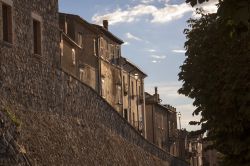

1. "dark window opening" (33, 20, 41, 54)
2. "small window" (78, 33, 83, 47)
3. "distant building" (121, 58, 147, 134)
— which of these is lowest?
"distant building" (121, 58, 147, 134)

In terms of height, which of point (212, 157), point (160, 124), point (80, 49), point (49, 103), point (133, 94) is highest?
point (80, 49)

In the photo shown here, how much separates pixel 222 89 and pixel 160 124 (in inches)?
1964

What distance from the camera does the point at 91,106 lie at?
2694 centimetres

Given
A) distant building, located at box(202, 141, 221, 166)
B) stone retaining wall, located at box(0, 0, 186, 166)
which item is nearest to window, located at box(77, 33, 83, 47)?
distant building, located at box(202, 141, 221, 166)

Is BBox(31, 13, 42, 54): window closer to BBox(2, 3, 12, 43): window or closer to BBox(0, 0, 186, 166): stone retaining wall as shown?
BBox(0, 0, 186, 166): stone retaining wall

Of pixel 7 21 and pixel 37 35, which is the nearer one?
pixel 7 21

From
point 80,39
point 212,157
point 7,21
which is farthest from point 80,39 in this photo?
point 212,157

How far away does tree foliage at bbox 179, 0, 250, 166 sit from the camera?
2098 cm

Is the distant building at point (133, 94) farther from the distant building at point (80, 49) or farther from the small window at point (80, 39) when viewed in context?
the small window at point (80, 39)

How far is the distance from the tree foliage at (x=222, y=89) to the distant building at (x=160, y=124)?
139ft

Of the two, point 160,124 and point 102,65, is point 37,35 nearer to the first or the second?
point 102,65

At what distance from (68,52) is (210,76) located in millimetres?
17958

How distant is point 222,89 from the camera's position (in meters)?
22.0

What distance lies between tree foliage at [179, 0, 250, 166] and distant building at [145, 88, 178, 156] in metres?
42.4
